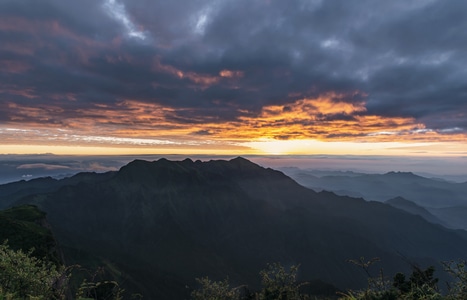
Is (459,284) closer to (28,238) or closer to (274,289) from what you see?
(274,289)

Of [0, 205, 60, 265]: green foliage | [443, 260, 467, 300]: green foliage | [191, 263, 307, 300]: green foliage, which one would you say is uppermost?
[443, 260, 467, 300]: green foliage

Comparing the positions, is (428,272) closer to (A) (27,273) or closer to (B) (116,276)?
(A) (27,273)

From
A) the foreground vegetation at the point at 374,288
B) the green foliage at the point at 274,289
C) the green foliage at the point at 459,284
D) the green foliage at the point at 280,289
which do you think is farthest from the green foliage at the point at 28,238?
the green foliage at the point at 459,284

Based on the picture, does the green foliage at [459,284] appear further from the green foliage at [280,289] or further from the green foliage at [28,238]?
the green foliage at [28,238]

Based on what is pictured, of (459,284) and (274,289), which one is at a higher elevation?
(459,284)

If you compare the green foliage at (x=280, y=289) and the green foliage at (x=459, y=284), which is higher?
the green foliage at (x=459, y=284)

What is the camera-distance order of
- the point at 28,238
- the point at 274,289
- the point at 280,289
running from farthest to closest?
the point at 28,238 → the point at 274,289 → the point at 280,289

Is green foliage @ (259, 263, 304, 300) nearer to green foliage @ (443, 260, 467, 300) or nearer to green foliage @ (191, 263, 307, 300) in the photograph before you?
green foliage @ (191, 263, 307, 300)

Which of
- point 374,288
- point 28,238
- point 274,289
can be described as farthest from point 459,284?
point 28,238

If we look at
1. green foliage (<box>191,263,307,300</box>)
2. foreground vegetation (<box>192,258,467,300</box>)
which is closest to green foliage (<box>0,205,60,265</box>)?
green foliage (<box>191,263,307,300</box>)

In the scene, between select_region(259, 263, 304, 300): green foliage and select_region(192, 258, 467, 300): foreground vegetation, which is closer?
select_region(192, 258, 467, 300): foreground vegetation

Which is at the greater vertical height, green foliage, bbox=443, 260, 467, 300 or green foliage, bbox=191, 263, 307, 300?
green foliage, bbox=443, 260, 467, 300

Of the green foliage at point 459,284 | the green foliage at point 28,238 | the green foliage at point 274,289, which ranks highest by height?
the green foliage at point 459,284

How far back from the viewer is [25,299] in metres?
23.0
